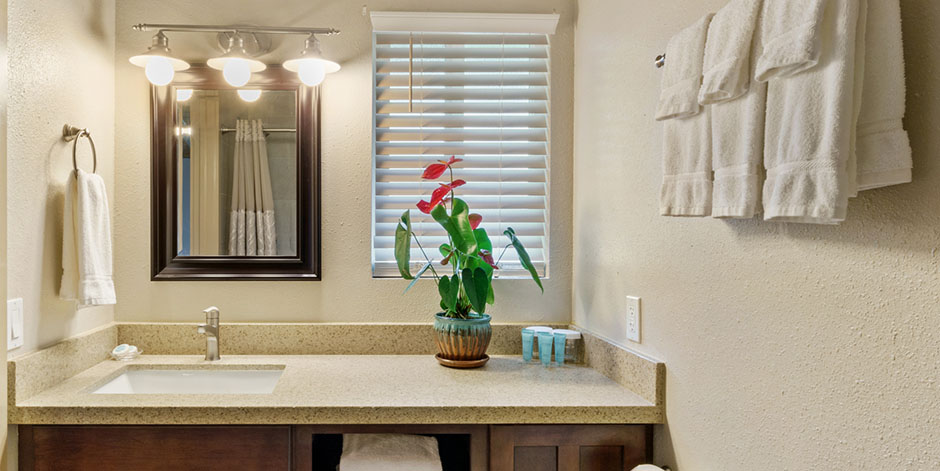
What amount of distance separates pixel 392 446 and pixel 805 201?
1108 mm

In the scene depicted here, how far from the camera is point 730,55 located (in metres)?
0.90

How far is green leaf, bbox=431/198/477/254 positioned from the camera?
5.49 ft

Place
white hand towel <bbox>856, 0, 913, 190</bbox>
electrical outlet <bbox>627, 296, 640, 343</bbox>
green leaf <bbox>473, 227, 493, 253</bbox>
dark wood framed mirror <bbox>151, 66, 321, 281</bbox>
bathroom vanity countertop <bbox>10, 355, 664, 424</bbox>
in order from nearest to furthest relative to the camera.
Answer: white hand towel <bbox>856, 0, 913, 190</bbox>, bathroom vanity countertop <bbox>10, 355, 664, 424</bbox>, electrical outlet <bbox>627, 296, 640, 343</bbox>, green leaf <bbox>473, 227, 493, 253</bbox>, dark wood framed mirror <bbox>151, 66, 321, 281</bbox>

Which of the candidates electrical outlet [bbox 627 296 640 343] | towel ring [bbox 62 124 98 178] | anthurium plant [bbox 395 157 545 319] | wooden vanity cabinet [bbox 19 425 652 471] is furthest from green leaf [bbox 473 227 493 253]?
towel ring [bbox 62 124 98 178]

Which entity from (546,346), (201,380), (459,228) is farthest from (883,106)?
(201,380)

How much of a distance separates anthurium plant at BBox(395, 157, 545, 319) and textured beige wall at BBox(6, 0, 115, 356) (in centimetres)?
99

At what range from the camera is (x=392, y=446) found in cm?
141

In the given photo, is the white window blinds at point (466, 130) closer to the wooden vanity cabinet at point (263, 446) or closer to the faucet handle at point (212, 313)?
the faucet handle at point (212, 313)

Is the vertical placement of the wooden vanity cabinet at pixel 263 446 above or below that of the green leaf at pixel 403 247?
below

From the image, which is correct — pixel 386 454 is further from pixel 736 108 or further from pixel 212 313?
pixel 736 108

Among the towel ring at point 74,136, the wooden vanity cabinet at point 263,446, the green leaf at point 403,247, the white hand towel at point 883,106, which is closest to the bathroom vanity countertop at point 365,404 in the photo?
the wooden vanity cabinet at point 263,446

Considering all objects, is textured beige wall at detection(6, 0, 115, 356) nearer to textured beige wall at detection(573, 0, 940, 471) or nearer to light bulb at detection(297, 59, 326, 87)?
light bulb at detection(297, 59, 326, 87)

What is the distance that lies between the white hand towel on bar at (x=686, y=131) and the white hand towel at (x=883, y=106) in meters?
0.30

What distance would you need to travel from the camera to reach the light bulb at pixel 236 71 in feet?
5.95
